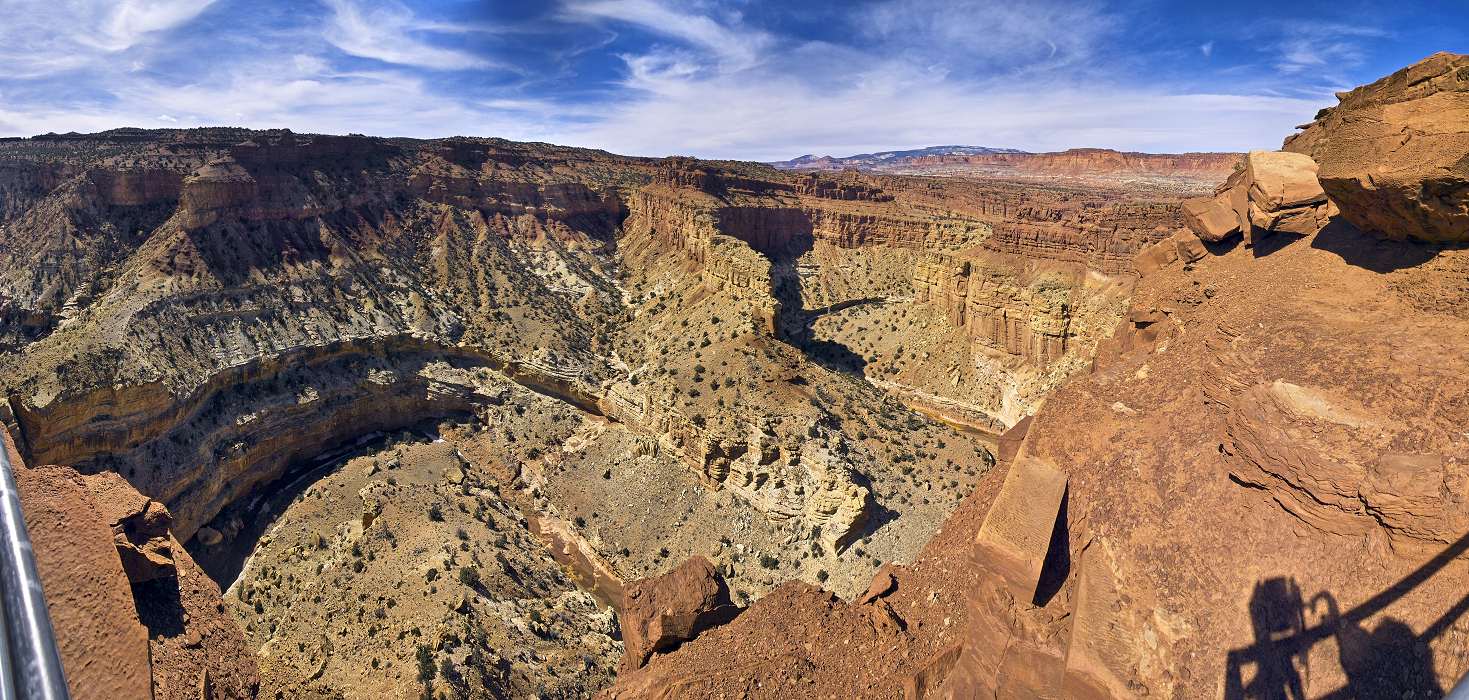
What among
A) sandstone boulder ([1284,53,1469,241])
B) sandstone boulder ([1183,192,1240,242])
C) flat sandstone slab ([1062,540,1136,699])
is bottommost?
flat sandstone slab ([1062,540,1136,699])

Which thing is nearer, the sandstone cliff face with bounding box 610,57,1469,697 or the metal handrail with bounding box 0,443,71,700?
the metal handrail with bounding box 0,443,71,700

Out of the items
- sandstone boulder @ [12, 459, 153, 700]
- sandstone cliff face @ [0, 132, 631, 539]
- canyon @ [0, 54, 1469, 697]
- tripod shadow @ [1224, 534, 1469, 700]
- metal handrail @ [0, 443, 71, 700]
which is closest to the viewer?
metal handrail @ [0, 443, 71, 700]

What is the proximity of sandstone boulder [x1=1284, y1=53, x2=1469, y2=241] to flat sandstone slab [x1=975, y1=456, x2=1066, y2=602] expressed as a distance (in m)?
5.65

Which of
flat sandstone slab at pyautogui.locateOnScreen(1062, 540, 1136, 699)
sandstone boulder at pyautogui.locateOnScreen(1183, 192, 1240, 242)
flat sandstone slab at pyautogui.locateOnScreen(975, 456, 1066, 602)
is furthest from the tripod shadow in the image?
sandstone boulder at pyautogui.locateOnScreen(1183, 192, 1240, 242)

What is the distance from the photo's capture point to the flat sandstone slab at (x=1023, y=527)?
893cm

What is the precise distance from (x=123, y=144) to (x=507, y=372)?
41734mm

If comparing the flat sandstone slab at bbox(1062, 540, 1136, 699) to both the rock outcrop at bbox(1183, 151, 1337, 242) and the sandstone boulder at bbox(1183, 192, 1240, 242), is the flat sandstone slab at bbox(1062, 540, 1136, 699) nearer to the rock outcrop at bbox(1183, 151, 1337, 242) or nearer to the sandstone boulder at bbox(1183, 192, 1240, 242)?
the rock outcrop at bbox(1183, 151, 1337, 242)

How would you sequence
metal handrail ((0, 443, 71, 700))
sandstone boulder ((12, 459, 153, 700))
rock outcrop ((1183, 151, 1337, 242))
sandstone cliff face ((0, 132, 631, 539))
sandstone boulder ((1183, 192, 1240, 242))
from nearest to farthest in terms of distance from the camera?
1. metal handrail ((0, 443, 71, 700))
2. sandstone boulder ((12, 459, 153, 700))
3. rock outcrop ((1183, 151, 1337, 242))
4. sandstone boulder ((1183, 192, 1240, 242))
5. sandstone cliff face ((0, 132, 631, 539))

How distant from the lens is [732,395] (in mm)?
36812

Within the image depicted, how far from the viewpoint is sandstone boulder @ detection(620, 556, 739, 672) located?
1395 cm

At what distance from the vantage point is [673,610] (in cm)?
1401

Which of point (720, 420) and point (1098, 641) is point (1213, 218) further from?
point (720, 420)

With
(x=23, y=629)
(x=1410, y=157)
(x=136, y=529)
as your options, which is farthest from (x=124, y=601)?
(x=1410, y=157)

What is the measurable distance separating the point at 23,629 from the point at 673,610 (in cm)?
1156
